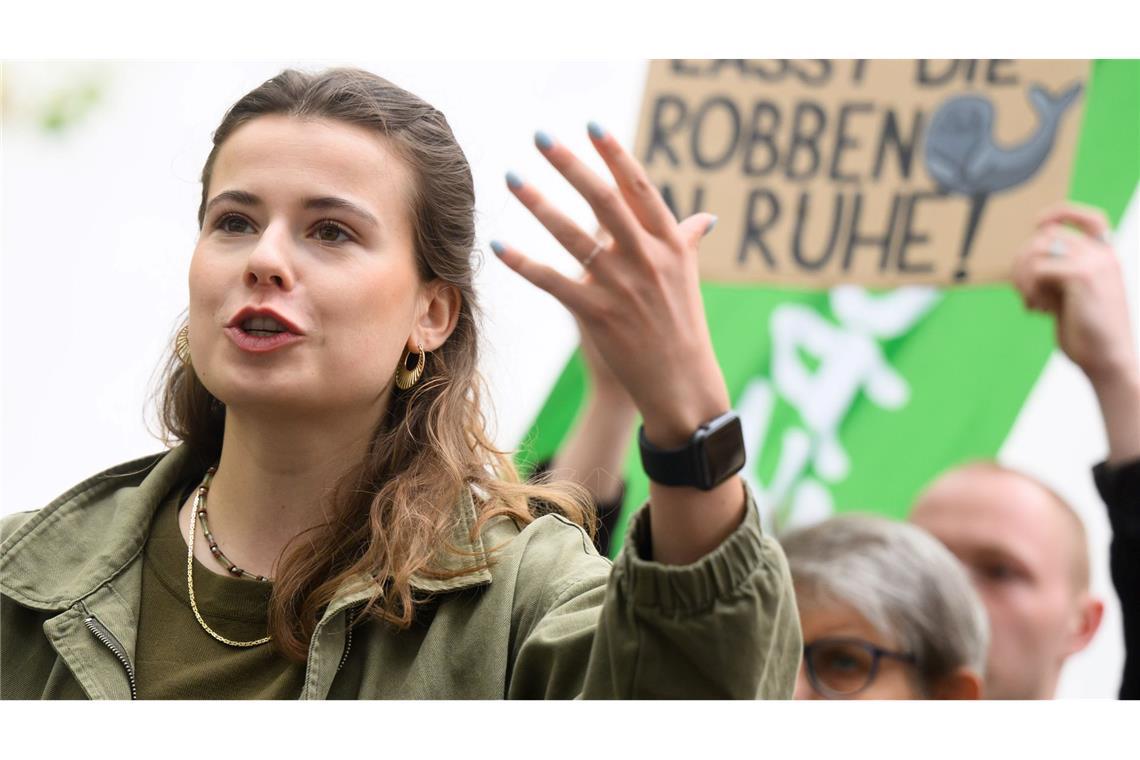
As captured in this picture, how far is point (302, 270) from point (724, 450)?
814 millimetres

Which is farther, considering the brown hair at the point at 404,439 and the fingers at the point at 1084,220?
the fingers at the point at 1084,220

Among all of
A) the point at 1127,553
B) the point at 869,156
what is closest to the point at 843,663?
the point at 1127,553

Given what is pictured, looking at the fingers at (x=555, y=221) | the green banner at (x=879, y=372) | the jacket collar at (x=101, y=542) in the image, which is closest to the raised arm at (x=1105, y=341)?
the green banner at (x=879, y=372)

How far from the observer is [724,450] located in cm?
150

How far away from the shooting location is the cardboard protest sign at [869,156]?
164 inches

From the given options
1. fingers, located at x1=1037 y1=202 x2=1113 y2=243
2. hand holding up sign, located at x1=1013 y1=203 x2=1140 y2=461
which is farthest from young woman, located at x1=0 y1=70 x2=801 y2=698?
fingers, located at x1=1037 y1=202 x2=1113 y2=243

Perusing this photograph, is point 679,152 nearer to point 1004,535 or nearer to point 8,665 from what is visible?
point 1004,535

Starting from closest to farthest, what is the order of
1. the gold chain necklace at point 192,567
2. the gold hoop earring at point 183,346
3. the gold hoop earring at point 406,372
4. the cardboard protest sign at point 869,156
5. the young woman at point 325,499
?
1. the young woman at point 325,499
2. the gold chain necklace at point 192,567
3. the gold hoop earring at point 406,372
4. the gold hoop earring at point 183,346
5. the cardboard protest sign at point 869,156

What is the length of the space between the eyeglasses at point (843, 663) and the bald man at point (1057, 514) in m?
0.53

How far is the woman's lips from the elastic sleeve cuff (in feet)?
2.35

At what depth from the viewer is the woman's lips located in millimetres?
2025

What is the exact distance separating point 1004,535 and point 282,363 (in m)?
1.91

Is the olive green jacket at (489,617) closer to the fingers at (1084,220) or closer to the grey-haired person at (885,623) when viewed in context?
the grey-haired person at (885,623)

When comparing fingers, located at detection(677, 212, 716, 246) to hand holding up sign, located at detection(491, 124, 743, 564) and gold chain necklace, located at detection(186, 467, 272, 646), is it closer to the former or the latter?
hand holding up sign, located at detection(491, 124, 743, 564)
